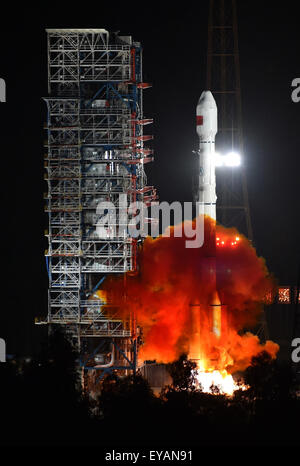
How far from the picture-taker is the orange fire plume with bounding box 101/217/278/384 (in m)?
43.9

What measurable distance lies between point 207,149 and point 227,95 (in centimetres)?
620

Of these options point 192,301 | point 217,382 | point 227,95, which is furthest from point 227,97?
point 217,382

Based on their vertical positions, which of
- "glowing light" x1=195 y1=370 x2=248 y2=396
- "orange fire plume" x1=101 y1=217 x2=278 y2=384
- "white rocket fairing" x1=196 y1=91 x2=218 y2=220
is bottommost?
"glowing light" x1=195 y1=370 x2=248 y2=396

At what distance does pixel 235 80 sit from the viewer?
4875 cm

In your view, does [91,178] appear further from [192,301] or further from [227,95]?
[227,95]

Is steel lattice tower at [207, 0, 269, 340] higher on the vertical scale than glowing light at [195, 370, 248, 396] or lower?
higher

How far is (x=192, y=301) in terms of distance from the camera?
44344 millimetres

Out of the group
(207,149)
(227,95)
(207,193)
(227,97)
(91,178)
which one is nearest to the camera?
(207,149)

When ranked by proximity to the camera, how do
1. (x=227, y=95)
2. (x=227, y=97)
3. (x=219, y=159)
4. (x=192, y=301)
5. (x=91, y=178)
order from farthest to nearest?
1. (x=227, y=95)
2. (x=227, y=97)
3. (x=219, y=159)
4. (x=192, y=301)
5. (x=91, y=178)

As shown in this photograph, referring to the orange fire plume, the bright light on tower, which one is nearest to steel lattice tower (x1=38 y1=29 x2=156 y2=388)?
the orange fire plume

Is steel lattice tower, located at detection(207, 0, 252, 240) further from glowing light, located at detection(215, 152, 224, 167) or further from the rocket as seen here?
the rocket

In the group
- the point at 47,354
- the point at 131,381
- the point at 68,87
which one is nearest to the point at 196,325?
the point at 131,381

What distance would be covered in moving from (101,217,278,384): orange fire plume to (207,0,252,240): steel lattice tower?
275cm

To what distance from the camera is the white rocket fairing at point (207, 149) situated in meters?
43.5
